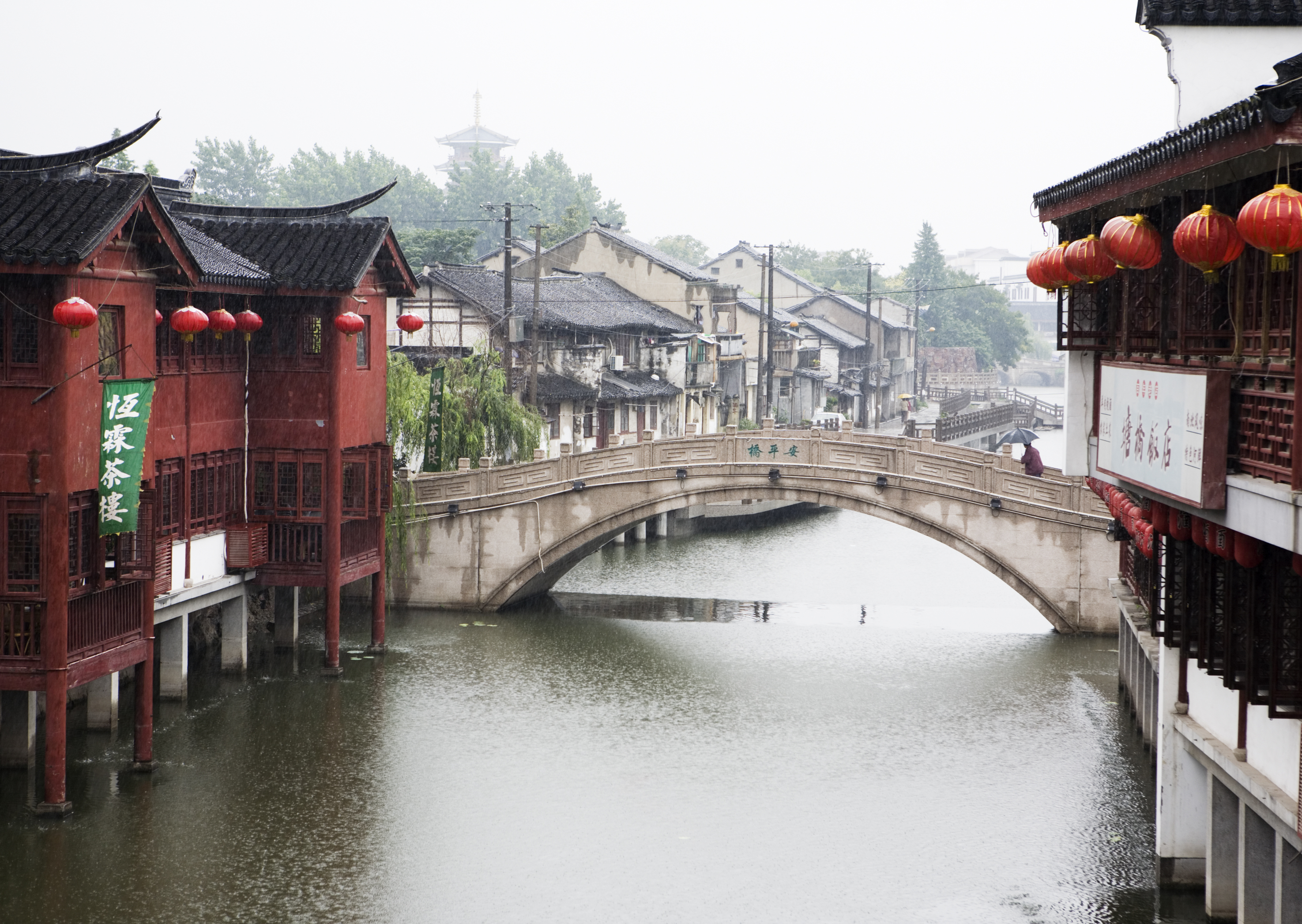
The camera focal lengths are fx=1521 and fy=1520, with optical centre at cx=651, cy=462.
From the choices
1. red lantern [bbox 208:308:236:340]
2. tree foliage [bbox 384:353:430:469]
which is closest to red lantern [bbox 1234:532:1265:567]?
red lantern [bbox 208:308:236:340]

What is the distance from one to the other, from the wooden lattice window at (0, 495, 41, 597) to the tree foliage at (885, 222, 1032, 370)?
82745 millimetres

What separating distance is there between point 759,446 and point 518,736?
9.89 metres

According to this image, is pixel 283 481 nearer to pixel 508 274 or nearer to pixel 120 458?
pixel 120 458

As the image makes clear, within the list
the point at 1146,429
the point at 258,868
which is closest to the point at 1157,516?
the point at 1146,429

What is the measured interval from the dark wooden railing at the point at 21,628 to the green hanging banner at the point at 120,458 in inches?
43.7

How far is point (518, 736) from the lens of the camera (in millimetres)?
20641

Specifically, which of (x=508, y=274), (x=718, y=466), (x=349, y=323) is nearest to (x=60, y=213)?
(x=349, y=323)

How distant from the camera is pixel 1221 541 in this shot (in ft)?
34.9

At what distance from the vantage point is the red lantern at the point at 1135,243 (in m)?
11.5

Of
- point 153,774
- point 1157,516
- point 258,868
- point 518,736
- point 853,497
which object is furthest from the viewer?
point 853,497

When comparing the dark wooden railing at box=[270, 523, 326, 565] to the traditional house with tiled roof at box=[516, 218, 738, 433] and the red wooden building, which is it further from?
the traditional house with tiled roof at box=[516, 218, 738, 433]

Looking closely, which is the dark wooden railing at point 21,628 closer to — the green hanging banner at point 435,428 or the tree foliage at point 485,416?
the green hanging banner at point 435,428

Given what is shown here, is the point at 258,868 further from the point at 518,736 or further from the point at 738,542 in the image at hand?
the point at 738,542

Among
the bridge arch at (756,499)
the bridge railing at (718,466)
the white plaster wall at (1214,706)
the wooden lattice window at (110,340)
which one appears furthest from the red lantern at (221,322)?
the white plaster wall at (1214,706)
